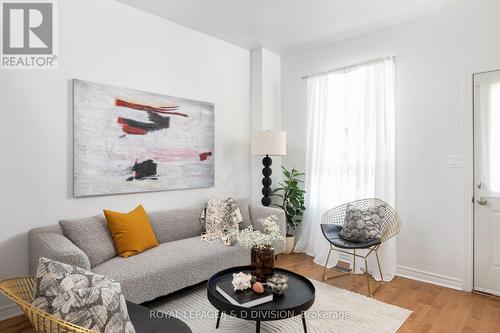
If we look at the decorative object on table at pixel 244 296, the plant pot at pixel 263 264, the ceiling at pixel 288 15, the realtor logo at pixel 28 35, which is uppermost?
the ceiling at pixel 288 15

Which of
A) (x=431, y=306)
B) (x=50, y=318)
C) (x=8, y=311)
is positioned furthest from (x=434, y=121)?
(x=8, y=311)

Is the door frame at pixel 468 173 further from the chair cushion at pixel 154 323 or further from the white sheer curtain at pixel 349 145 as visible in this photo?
the chair cushion at pixel 154 323

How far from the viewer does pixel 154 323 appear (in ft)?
5.26

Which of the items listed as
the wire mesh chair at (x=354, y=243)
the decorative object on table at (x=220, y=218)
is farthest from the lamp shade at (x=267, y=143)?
the wire mesh chair at (x=354, y=243)

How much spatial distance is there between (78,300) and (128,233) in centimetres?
143

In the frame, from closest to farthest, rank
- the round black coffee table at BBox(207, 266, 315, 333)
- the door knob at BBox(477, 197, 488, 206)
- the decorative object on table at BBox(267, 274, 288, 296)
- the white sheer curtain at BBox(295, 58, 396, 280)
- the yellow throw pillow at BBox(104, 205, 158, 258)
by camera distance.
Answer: the round black coffee table at BBox(207, 266, 315, 333) < the decorative object on table at BBox(267, 274, 288, 296) < the yellow throw pillow at BBox(104, 205, 158, 258) < the door knob at BBox(477, 197, 488, 206) < the white sheer curtain at BBox(295, 58, 396, 280)

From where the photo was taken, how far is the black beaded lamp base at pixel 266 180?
4.14 m

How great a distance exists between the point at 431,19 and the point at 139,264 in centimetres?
387

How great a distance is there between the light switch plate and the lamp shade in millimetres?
1890

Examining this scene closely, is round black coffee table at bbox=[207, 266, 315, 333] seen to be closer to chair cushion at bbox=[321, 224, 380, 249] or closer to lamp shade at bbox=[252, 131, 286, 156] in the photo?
chair cushion at bbox=[321, 224, 380, 249]

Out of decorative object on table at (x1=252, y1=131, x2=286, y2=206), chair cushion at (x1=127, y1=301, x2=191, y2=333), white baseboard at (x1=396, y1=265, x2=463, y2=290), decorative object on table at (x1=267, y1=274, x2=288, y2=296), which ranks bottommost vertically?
white baseboard at (x1=396, y1=265, x2=463, y2=290)

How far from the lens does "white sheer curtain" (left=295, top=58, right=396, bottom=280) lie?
352cm

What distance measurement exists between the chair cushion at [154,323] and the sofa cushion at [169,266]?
2.03 ft

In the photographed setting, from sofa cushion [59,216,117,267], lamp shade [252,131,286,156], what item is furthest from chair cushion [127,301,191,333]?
lamp shade [252,131,286,156]
